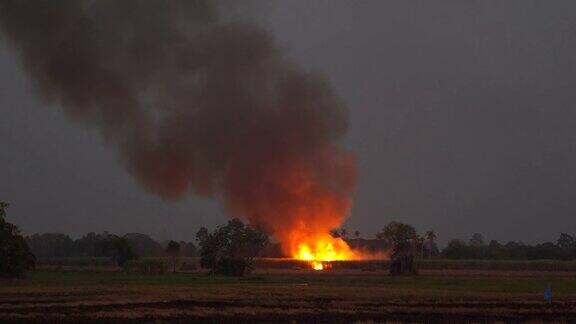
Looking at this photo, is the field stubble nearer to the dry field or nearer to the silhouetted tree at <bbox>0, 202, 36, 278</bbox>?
the dry field

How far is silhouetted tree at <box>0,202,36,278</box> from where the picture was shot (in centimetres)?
7288

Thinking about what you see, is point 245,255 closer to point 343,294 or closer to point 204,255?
point 204,255

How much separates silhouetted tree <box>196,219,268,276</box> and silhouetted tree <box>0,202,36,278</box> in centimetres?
2596

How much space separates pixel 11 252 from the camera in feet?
241

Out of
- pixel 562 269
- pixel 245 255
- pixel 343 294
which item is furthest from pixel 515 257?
pixel 343 294

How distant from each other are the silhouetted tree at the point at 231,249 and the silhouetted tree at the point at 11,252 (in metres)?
26.0

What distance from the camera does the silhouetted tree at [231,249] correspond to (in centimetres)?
9431

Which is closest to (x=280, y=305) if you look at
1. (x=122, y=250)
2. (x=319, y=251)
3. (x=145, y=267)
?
(x=145, y=267)

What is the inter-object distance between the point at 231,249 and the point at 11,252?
35.6 metres

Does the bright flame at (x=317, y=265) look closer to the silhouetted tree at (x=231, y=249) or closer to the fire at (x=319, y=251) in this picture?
the fire at (x=319, y=251)

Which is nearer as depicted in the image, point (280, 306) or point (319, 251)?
point (280, 306)

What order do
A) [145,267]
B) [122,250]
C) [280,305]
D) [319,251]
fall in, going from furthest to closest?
[319,251] → [122,250] → [145,267] → [280,305]

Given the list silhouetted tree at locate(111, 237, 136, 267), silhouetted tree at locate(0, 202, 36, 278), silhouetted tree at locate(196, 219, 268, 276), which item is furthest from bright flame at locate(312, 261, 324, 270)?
silhouetted tree at locate(0, 202, 36, 278)

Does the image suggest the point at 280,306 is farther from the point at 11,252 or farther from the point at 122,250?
the point at 122,250
